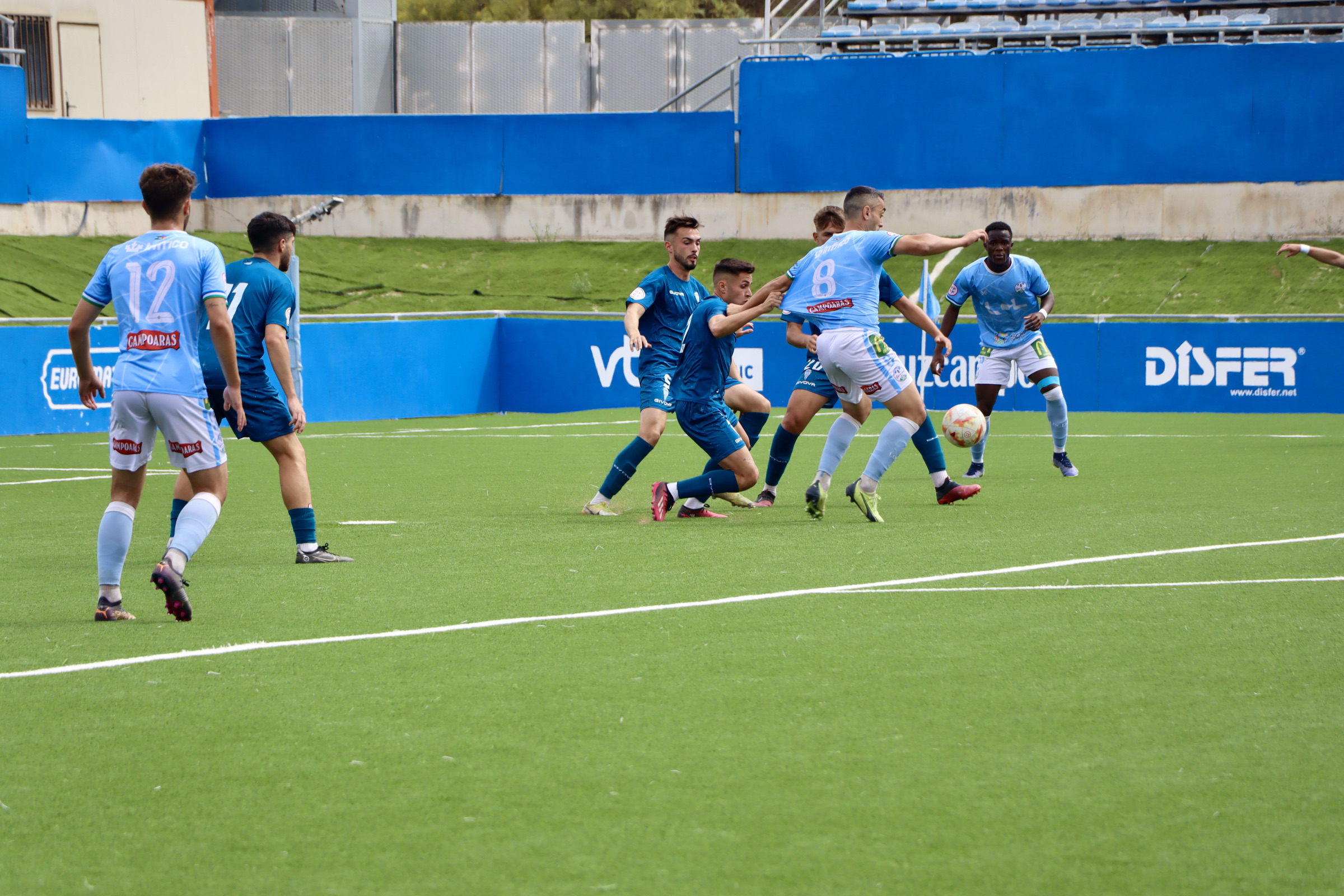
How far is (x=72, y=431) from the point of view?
19.4 meters

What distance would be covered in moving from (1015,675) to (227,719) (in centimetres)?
265

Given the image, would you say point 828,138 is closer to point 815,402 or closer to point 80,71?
point 80,71

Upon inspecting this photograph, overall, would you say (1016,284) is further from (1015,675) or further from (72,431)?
(72,431)

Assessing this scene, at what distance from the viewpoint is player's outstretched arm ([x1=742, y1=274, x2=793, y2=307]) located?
9383mm

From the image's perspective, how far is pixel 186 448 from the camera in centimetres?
668

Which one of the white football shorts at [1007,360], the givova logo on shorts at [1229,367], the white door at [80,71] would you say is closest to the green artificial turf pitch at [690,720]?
the white football shorts at [1007,360]

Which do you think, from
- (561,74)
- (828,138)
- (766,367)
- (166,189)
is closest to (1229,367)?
(766,367)

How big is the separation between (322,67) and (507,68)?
17.5ft

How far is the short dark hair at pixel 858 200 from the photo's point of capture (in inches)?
397

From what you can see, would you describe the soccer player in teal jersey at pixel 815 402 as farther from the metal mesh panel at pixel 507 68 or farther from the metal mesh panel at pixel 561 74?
the metal mesh panel at pixel 507 68

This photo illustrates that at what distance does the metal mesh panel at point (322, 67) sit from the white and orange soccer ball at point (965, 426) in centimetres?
3323

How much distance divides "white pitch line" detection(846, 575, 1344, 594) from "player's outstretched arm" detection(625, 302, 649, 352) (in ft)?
9.02

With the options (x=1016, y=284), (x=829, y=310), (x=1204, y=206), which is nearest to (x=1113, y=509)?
(x=829, y=310)

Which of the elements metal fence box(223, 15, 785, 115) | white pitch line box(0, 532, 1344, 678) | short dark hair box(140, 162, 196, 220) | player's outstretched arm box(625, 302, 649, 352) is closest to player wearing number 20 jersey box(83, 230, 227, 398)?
short dark hair box(140, 162, 196, 220)
